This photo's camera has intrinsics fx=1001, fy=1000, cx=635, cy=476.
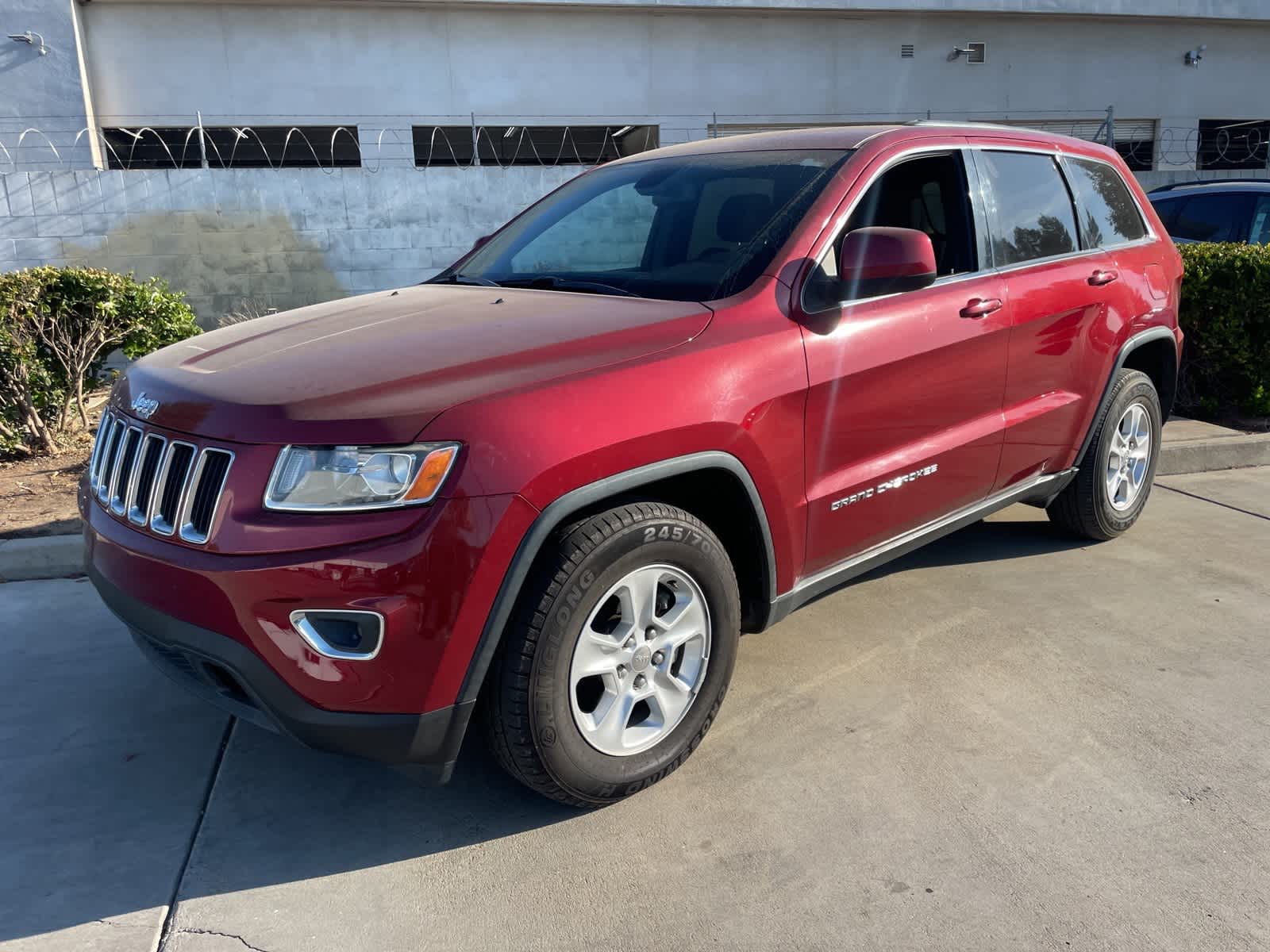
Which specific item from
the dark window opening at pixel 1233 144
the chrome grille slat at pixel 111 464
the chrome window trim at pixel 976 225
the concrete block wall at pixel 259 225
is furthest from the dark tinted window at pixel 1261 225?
the dark window opening at pixel 1233 144

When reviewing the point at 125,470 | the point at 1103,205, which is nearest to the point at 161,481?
the point at 125,470

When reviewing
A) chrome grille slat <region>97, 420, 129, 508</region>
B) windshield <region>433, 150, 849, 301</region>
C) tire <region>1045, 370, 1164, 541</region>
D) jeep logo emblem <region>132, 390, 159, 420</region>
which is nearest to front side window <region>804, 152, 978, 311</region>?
windshield <region>433, 150, 849, 301</region>

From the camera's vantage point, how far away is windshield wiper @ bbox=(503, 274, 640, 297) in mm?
3251

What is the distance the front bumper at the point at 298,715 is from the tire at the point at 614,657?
180 millimetres

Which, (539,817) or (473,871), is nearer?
(473,871)

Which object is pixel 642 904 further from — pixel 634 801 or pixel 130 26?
pixel 130 26

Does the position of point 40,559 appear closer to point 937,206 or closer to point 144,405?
point 144,405

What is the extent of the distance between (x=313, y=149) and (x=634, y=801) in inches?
579

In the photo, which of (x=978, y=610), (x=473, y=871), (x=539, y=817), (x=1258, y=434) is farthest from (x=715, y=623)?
(x=1258, y=434)

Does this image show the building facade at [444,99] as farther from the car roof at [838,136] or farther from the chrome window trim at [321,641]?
the chrome window trim at [321,641]

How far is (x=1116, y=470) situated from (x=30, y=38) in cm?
1419

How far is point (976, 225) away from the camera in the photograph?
3812 mm

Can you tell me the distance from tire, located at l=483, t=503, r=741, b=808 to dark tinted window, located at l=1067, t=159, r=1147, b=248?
2.71m

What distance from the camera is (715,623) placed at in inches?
116
